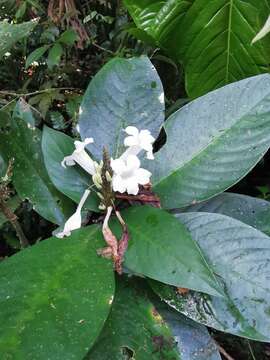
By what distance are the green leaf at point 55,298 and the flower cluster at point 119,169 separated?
5cm

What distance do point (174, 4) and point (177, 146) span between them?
19.0 inches

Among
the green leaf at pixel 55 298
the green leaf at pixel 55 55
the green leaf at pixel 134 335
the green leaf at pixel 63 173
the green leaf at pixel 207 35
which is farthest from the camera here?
the green leaf at pixel 55 55

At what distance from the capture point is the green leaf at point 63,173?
0.82 metres

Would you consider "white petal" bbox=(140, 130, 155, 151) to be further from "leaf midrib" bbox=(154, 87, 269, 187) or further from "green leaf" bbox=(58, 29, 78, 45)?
"green leaf" bbox=(58, 29, 78, 45)

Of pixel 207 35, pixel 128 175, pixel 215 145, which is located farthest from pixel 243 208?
pixel 207 35

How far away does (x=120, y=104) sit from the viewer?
34.8 inches

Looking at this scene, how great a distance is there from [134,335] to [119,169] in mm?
232

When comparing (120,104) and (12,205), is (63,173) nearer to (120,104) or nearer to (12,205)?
(120,104)

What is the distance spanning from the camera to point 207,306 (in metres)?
0.71

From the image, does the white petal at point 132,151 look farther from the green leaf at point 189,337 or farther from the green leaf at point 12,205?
the green leaf at point 12,205

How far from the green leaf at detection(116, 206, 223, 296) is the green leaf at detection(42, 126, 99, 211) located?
100 mm

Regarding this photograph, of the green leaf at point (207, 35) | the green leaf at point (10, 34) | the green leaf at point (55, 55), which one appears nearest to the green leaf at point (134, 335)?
the green leaf at point (10, 34)

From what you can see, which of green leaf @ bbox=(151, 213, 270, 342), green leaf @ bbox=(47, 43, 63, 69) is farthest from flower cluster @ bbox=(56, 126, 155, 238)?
green leaf @ bbox=(47, 43, 63, 69)

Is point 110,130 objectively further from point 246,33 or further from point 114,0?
point 114,0
